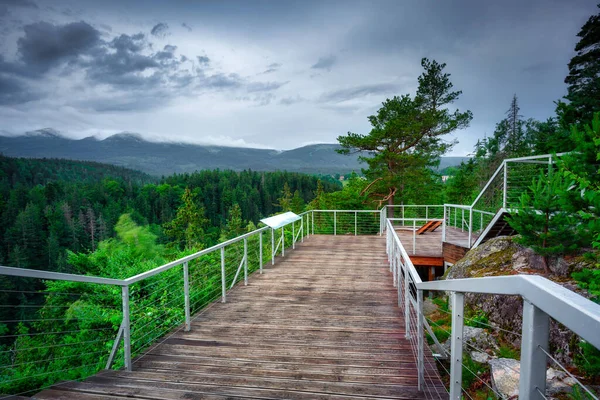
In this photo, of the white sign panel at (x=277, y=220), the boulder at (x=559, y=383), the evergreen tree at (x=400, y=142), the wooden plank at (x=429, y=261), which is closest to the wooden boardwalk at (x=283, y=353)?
the boulder at (x=559, y=383)

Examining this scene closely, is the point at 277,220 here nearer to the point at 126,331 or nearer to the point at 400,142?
the point at 126,331

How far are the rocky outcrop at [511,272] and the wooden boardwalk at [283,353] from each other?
65.7 inches

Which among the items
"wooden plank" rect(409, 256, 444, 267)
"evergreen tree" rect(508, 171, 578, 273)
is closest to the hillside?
"wooden plank" rect(409, 256, 444, 267)

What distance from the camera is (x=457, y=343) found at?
164 cm

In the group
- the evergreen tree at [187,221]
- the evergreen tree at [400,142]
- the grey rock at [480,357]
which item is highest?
the evergreen tree at [400,142]

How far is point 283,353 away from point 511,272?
4921 millimetres

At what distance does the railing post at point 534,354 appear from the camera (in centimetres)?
83

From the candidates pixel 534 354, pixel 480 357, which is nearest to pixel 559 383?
pixel 480 357

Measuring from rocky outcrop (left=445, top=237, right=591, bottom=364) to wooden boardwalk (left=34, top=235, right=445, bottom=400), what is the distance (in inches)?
65.7

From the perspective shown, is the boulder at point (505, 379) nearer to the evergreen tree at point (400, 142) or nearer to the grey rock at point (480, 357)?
the grey rock at point (480, 357)

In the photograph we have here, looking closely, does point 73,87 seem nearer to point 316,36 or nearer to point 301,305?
point 316,36

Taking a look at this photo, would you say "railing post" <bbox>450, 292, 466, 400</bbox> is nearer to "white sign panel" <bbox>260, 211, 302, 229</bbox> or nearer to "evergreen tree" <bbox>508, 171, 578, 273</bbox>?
"evergreen tree" <bbox>508, 171, 578, 273</bbox>

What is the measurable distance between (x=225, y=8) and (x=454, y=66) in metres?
14.8

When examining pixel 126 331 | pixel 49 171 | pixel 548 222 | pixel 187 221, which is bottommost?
pixel 187 221
